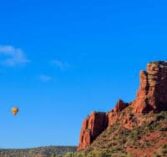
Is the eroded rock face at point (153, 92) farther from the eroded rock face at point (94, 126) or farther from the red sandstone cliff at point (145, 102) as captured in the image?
the eroded rock face at point (94, 126)

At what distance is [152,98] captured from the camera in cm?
15875

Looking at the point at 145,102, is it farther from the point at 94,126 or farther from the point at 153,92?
the point at 94,126

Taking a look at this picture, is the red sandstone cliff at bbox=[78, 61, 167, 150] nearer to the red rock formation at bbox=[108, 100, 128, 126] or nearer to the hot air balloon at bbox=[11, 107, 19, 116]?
the red rock formation at bbox=[108, 100, 128, 126]

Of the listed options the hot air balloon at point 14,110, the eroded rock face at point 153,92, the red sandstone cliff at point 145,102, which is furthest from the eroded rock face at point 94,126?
the hot air balloon at point 14,110

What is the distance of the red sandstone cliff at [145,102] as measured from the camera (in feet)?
521

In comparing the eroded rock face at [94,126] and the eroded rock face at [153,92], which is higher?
the eroded rock face at [153,92]

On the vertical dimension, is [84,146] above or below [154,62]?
below

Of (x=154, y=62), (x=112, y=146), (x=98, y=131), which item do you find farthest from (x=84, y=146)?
(x=154, y=62)

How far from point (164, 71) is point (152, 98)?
741 cm

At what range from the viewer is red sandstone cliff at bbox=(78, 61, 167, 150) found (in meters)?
159

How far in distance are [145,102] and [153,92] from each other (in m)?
2.95

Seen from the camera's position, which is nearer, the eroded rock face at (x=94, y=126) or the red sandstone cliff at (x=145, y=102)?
the red sandstone cliff at (x=145, y=102)

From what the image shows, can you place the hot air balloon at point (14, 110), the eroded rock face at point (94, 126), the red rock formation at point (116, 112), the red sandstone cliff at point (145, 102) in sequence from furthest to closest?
1. the eroded rock face at point (94, 126)
2. the red rock formation at point (116, 112)
3. the red sandstone cliff at point (145, 102)
4. the hot air balloon at point (14, 110)

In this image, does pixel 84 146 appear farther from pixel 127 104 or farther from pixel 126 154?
pixel 126 154
